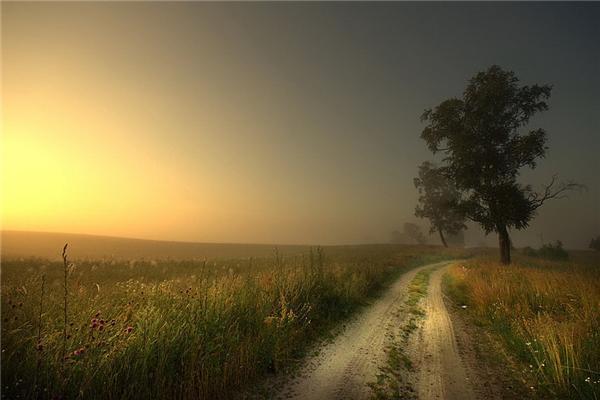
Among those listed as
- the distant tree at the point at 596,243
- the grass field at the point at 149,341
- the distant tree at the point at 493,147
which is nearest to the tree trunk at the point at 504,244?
the distant tree at the point at 493,147

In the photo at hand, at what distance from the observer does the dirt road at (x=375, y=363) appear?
4555mm

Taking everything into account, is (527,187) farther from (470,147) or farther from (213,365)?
(213,365)

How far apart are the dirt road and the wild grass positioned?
121 centimetres

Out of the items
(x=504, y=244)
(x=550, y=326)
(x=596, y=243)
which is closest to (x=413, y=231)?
(x=596, y=243)

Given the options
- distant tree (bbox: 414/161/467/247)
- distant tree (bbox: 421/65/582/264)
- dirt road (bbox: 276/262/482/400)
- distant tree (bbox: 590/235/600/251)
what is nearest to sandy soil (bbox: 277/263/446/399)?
dirt road (bbox: 276/262/482/400)

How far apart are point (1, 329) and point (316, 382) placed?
15.3 ft

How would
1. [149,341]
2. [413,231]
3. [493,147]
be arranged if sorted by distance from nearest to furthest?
[149,341] < [493,147] < [413,231]

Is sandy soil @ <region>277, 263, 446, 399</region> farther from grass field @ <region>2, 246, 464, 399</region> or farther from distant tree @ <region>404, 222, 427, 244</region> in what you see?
distant tree @ <region>404, 222, 427, 244</region>

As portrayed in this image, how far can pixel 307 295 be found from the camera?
8.40m

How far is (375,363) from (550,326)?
150 inches

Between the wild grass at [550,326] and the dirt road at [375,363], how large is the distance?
1.21 m

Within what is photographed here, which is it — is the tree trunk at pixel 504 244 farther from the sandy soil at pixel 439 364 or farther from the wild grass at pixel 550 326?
the sandy soil at pixel 439 364

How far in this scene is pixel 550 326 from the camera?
19.7 ft

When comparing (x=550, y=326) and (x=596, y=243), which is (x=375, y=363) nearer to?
(x=550, y=326)
